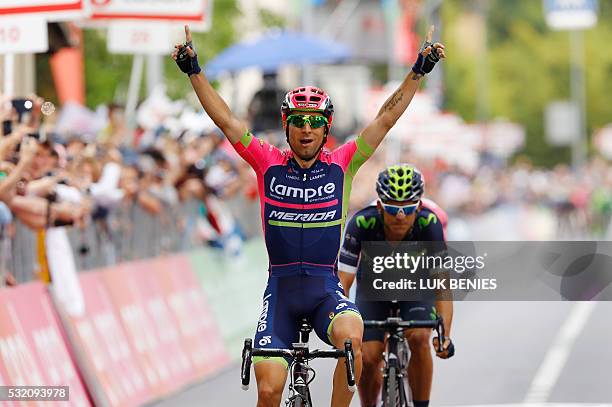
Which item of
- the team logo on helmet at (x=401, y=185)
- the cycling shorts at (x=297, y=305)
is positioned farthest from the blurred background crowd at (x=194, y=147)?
the cycling shorts at (x=297, y=305)

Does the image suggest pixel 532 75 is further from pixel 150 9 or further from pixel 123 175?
pixel 123 175

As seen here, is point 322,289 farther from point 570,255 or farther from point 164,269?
point 164,269

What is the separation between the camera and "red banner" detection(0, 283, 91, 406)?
1109 cm

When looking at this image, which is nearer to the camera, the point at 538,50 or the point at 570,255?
the point at 570,255

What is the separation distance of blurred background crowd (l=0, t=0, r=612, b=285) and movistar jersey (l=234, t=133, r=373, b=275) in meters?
3.01

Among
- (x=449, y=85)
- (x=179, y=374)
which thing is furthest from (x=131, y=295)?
(x=449, y=85)

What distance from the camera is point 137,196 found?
1655cm

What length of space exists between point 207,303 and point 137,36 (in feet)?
10.8

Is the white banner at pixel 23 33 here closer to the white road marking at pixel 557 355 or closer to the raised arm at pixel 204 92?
the raised arm at pixel 204 92

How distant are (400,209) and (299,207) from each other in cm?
138

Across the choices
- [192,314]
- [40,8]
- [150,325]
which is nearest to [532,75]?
[192,314]

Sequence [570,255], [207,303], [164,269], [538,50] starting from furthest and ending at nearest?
[538,50] → [207,303] → [164,269] → [570,255]

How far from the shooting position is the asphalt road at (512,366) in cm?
1391

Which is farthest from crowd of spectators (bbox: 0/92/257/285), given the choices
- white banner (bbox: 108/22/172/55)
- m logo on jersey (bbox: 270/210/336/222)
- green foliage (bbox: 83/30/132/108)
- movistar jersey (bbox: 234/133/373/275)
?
green foliage (bbox: 83/30/132/108)
